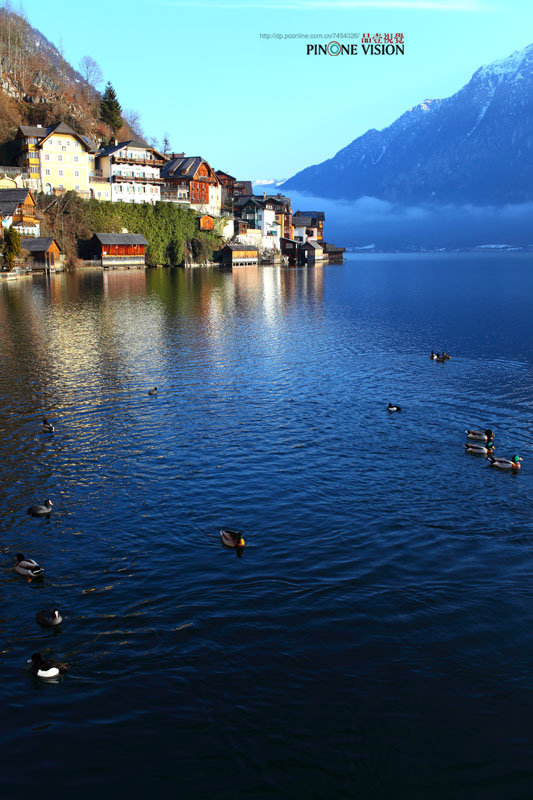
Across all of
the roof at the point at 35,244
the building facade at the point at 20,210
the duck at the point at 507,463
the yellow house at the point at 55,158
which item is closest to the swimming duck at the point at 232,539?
the duck at the point at 507,463

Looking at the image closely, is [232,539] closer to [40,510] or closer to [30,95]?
[40,510]

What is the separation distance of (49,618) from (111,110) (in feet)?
631

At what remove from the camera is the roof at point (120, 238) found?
468 feet

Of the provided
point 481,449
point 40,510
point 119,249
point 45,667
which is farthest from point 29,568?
point 119,249

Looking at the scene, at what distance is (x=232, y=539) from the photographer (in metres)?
20.2

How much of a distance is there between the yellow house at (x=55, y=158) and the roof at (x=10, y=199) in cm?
1905

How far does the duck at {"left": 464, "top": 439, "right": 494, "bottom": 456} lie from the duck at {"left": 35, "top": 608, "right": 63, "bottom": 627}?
1963 centimetres

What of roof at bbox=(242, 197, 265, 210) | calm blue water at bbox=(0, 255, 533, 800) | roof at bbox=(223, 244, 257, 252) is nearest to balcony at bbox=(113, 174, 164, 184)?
roof at bbox=(223, 244, 257, 252)

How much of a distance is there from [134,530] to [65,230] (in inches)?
5168

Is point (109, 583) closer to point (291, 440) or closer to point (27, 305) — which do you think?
point (291, 440)

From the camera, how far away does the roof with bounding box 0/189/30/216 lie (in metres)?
117

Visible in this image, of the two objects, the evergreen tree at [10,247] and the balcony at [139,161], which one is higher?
the balcony at [139,161]

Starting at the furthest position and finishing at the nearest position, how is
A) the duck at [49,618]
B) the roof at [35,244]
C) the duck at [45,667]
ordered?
the roof at [35,244] < the duck at [49,618] < the duck at [45,667]

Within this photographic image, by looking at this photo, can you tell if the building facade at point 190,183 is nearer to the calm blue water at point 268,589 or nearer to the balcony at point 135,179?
the balcony at point 135,179
